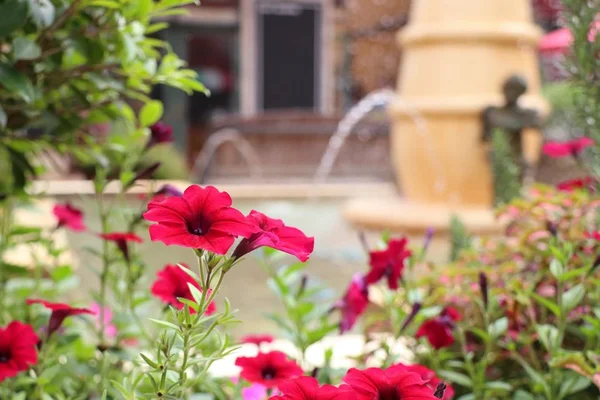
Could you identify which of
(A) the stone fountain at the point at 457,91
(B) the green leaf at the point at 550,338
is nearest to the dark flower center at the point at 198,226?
(B) the green leaf at the point at 550,338

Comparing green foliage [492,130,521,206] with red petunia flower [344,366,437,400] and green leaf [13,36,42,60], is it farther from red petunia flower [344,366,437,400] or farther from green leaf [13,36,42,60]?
red petunia flower [344,366,437,400]

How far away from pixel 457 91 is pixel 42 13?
3.46 meters

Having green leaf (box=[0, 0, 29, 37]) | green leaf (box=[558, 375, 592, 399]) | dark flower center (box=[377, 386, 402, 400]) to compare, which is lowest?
green leaf (box=[558, 375, 592, 399])

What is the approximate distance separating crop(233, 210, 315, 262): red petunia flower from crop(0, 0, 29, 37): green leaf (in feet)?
1.94

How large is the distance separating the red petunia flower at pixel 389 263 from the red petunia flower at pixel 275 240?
1.73 ft

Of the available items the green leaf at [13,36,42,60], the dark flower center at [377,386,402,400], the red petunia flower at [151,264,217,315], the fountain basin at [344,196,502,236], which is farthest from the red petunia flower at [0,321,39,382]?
the fountain basin at [344,196,502,236]

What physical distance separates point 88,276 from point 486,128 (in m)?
2.41

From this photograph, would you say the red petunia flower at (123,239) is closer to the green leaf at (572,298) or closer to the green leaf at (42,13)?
the green leaf at (42,13)

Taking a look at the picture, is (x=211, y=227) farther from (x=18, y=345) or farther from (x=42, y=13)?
(x=42, y=13)

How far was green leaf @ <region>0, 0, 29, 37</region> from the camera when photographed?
108 cm

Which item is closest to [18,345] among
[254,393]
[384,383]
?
[254,393]

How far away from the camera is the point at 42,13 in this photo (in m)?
1.12

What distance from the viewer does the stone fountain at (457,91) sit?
4.22 metres

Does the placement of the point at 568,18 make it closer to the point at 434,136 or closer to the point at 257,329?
the point at 257,329
